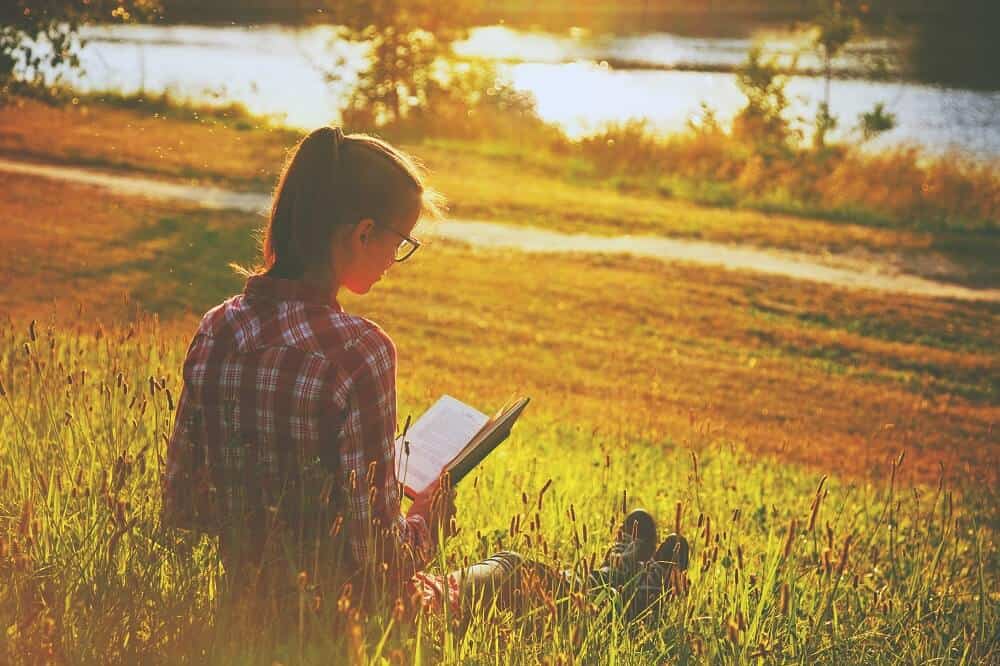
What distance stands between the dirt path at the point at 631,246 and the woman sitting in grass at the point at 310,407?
9683 millimetres

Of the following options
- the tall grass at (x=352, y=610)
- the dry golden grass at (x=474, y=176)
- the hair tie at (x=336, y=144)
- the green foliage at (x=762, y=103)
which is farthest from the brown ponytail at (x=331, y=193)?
the green foliage at (x=762, y=103)

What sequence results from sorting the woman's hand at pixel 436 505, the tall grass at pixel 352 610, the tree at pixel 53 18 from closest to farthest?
the tall grass at pixel 352 610
the woman's hand at pixel 436 505
the tree at pixel 53 18

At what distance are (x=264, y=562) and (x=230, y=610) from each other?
0.44 ft

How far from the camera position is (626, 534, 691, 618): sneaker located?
3008 mm

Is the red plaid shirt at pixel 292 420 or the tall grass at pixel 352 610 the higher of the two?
the red plaid shirt at pixel 292 420

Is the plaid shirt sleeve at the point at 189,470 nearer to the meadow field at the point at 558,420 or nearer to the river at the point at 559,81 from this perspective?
the meadow field at the point at 558,420

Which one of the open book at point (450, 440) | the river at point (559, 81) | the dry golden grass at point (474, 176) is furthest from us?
the river at point (559, 81)

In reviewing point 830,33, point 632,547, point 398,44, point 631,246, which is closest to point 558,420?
point 632,547

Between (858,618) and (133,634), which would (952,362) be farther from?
(133,634)

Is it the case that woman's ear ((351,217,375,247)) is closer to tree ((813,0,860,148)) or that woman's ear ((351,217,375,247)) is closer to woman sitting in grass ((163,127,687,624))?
woman sitting in grass ((163,127,687,624))

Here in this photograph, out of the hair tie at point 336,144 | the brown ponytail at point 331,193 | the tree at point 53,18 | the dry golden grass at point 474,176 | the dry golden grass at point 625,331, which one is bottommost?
the dry golden grass at point 625,331

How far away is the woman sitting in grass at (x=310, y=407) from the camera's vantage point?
96.1 inches

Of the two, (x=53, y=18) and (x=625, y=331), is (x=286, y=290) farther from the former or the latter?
(x=625, y=331)

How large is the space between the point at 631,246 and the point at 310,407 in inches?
421
